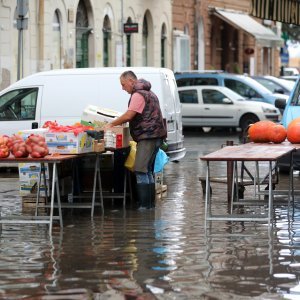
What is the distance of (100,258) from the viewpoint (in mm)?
11031

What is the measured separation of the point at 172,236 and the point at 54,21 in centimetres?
2520

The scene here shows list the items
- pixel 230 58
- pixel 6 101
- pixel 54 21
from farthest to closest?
pixel 230 58
pixel 54 21
pixel 6 101

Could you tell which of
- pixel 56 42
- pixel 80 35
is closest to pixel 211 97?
pixel 56 42

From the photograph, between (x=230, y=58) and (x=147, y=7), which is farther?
(x=230, y=58)

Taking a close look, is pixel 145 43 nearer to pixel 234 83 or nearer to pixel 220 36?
pixel 220 36

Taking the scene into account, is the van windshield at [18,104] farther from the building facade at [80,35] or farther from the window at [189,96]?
the window at [189,96]

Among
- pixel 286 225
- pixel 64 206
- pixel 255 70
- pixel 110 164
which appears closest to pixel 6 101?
pixel 110 164

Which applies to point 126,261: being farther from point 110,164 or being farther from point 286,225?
point 110,164

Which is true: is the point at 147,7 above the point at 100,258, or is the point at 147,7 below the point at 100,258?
above

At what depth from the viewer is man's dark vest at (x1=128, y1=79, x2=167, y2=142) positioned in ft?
49.8

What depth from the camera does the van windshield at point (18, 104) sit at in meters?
20.4

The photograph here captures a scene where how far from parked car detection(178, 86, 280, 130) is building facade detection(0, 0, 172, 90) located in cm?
433

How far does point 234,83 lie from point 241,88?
256mm

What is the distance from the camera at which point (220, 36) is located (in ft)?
185
